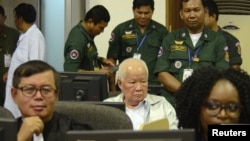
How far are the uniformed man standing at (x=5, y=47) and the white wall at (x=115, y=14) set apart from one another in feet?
3.27

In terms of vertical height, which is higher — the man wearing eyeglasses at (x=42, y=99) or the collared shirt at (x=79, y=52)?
the collared shirt at (x=79, y=52)

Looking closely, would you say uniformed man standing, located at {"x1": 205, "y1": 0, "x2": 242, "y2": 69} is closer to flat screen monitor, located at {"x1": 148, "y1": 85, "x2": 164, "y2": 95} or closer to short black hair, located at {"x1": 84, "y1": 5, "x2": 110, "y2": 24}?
short black hair, located at {"x1": 84, "y1": 5, "x2": 110, "y2": 24}

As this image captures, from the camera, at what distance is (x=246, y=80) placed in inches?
75.7

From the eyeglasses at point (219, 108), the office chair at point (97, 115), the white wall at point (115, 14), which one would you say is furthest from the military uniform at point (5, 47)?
the eyeglasses at point (219, 108)

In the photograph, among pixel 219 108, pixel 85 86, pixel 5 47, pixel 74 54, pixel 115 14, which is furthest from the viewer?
pixel 115 14

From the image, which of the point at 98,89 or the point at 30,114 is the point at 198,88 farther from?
the point at 98,89

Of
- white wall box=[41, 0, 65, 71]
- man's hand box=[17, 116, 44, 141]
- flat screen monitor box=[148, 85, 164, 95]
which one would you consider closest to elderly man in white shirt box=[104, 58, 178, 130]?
flat screen monitor box=[148, 85, 164, 95]

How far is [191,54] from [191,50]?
32 millimetres

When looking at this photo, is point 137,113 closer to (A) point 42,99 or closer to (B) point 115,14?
(A) point 42,99

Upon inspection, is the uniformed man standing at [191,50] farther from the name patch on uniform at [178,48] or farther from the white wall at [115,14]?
the white wall at [115,14]

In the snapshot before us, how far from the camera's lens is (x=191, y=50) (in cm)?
385

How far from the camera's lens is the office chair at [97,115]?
225 cm

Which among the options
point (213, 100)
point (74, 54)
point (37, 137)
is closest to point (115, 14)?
point (74, 54)

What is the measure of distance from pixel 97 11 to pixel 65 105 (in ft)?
7.80
